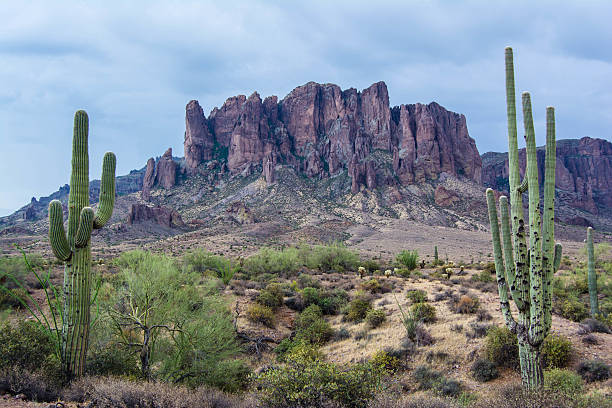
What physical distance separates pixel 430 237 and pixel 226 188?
6427 cm

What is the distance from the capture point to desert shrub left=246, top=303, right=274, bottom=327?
1544 centimetres

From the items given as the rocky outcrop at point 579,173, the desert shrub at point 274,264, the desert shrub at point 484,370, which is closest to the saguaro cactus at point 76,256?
the desert shrub at point 484,370

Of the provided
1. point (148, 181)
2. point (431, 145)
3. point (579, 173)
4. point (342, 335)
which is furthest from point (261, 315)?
point (579, 173)

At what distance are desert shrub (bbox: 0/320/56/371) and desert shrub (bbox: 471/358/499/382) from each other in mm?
10274

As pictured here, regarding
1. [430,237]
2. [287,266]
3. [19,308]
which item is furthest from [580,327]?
[430,237]

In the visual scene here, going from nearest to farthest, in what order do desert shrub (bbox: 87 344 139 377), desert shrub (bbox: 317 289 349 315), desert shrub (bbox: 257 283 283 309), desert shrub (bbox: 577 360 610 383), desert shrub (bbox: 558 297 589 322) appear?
desert shrub (bbox: 87 344 139 377), desert shrub (bbox: 577 360 610 383), desert shrub (bbox: 558 297 589 322), desert shrub (bbox: 317 289 349 315), desert shrub (bbox: 257 283 283 309)

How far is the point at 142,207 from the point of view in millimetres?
75812

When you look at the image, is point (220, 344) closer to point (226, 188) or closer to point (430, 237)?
point (430, 237)

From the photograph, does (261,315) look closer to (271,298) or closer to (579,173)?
(271,298)

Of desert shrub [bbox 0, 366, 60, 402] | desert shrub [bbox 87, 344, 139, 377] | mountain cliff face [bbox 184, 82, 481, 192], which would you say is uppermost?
mountain cliff face [bbox 184, 82, 481, 192]

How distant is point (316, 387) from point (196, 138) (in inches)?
5203

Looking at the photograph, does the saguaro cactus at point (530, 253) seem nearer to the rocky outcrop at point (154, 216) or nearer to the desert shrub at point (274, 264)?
the desert shrub at point (274, 264)

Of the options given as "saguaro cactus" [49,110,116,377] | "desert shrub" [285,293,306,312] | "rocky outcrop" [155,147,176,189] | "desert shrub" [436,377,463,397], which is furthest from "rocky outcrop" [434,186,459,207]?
"saguaro cactus" [49,110,116,377]

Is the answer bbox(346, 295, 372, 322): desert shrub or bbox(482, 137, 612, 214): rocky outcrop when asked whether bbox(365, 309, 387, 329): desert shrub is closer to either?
bbox(346, 295, 372, 322): desert shrub
